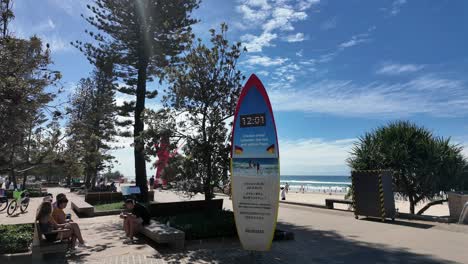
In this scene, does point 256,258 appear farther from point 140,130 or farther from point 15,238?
point 140,130

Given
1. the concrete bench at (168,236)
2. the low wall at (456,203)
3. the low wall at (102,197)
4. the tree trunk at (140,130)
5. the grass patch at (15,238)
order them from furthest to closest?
the low wall at (102,197), the tree trunk at (140,130), the low wall at (456,203), the concrete bench at (168,236), the grass patch at (15,238)

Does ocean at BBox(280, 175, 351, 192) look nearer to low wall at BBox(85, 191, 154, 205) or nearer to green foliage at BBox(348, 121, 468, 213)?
green foliage at BBox(348, 121, 468, 213)

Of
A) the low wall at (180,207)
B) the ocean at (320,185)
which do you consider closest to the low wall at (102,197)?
the low wall at (180,207)

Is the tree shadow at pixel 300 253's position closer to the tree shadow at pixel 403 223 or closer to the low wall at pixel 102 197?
the tree shadow at pixel 403 223

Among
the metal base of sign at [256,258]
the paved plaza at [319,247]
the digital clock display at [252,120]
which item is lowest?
the paved plaza at [319,247]

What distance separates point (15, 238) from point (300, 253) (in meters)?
5.93

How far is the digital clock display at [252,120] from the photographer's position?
6.09 metres

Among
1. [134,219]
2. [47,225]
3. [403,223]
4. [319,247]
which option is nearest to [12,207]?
[134,219]

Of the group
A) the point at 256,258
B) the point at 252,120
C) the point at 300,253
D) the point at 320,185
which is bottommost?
the point at 320,185

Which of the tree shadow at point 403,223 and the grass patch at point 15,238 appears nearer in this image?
the grass patch at point 15,238

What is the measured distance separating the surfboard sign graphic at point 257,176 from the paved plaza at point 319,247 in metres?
0.71

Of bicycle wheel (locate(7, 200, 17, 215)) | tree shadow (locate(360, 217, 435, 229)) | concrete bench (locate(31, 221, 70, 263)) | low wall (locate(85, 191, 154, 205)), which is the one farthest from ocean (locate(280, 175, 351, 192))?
bicycle wheel (locate(7, 200, 17, 215))

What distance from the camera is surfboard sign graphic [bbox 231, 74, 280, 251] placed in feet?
19.1

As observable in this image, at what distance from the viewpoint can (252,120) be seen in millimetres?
6148
